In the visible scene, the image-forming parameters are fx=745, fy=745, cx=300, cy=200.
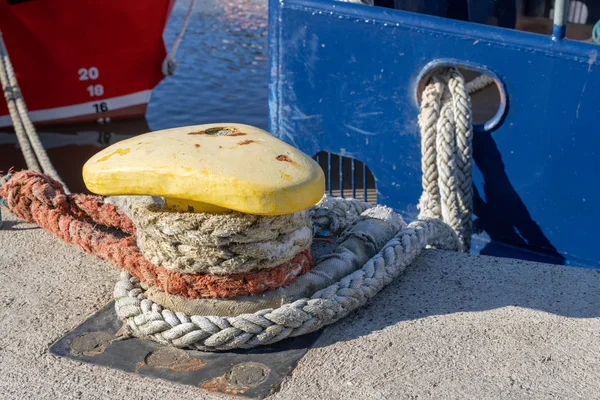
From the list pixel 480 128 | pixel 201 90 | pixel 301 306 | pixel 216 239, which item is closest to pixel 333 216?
pixel 301 306

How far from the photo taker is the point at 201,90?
8.84m

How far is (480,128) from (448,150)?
0.25 meters

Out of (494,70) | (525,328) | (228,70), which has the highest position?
(494,70)

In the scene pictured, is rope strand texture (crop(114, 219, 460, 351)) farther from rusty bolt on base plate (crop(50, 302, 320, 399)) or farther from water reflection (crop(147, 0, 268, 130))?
water reflection (crop(147, 0, 268, 130))

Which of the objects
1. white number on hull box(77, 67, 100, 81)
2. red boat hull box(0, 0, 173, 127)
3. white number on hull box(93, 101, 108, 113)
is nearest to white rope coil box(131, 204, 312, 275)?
red boat hull box(0, 0, 173, 127)

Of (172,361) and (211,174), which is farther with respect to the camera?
(172,361)

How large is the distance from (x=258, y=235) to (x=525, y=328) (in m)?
0.78

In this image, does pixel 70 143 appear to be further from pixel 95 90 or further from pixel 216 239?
pixel 216 239

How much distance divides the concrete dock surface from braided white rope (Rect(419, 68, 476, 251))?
95cm

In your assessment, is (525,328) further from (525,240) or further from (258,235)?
(525,240)

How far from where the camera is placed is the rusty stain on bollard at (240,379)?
182cm

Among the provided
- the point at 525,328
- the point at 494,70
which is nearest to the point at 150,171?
the point at 525,328

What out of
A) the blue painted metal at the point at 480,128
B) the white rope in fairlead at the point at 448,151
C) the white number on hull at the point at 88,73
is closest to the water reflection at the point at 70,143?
the white number on hull at the point at 88,73

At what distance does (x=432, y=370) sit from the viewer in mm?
1868
